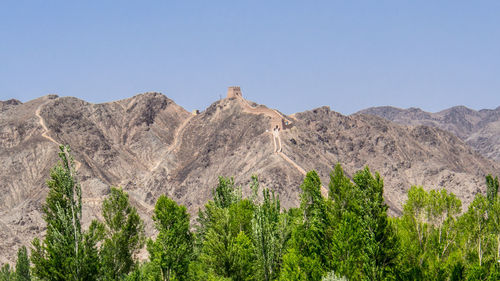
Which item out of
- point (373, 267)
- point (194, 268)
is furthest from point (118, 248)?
point (373, 267)

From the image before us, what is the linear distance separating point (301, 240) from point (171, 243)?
12681mm

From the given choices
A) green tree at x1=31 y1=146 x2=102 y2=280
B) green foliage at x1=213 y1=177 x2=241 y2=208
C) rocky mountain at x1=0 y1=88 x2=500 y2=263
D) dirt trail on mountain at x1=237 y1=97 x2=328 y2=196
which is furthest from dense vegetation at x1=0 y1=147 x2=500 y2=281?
dirt trail on mountain at x1=237 y1=97 x2=328 y2=196

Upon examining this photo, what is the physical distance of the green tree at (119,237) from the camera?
175ft

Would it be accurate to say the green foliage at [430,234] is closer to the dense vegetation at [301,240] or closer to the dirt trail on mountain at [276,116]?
the dense vegetation at [301,240]

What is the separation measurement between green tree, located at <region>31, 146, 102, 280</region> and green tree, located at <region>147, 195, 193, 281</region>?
8.58 m

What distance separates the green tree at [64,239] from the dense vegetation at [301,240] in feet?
0.22

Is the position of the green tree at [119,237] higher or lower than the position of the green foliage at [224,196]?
lower

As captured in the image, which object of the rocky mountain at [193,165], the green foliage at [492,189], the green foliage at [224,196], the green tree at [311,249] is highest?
the rocky mountain at [193,165]

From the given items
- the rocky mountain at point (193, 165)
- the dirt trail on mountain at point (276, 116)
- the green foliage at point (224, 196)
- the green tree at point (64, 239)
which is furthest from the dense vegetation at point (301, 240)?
the dirt trail on mountain at point (276, 116)

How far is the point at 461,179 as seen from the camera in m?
179

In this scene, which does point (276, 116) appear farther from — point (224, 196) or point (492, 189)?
point (492, 189)

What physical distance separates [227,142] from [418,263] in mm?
144677

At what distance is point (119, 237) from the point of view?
177ft

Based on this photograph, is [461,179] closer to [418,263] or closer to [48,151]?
[48,151]
